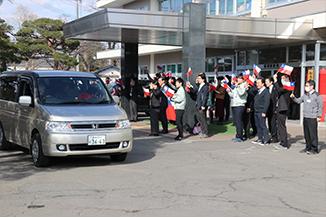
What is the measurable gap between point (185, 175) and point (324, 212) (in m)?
2.90

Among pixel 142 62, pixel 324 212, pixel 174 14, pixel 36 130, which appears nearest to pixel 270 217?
pixel 324 212

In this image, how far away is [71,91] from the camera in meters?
9.78

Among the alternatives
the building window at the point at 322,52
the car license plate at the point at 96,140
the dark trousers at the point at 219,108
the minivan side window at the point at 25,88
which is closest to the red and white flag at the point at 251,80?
the dark trousers at the point at 219,108

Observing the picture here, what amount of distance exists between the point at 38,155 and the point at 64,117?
99 centimetres

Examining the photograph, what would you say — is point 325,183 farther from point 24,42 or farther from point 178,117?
point 24,42

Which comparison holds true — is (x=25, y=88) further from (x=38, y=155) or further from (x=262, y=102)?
(x=262, y=102)

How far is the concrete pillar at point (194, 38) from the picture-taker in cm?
1548

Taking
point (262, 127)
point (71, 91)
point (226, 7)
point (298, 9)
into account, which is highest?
point (226, 7)

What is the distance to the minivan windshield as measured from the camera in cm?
952

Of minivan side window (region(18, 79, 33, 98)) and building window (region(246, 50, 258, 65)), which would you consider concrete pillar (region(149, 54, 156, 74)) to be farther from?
minivan side window (region(18, 79, 33, 98))

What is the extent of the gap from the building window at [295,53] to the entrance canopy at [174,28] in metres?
0.55

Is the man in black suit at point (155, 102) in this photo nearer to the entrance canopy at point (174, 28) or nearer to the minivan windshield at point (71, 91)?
the entrance canopy at point (174, 28)

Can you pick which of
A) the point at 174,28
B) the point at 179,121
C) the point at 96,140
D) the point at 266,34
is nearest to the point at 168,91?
the point at 179,121

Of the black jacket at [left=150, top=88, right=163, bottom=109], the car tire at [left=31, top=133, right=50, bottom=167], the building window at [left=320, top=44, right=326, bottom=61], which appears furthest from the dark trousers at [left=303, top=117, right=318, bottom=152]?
the building window at [left=320, top=44, right=326, bottom=61]
